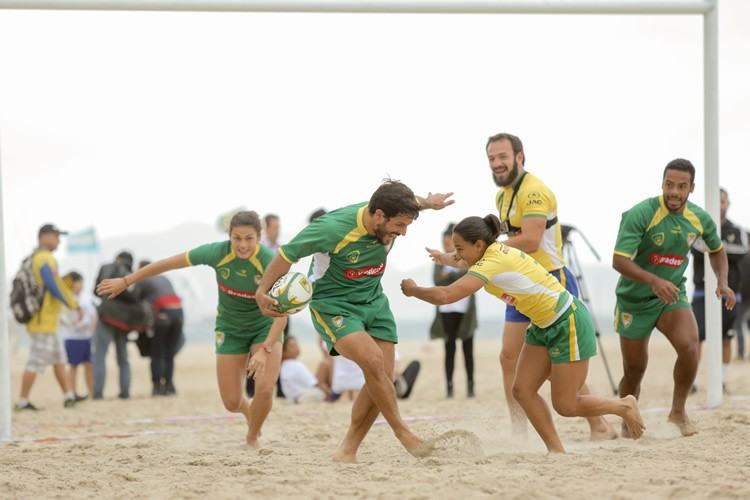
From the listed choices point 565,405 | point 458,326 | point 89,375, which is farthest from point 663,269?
point 89,375

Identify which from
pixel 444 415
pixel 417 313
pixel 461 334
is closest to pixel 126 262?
pixel 461 334

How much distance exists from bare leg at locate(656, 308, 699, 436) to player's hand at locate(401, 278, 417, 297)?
237 cm

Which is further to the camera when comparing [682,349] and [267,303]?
[682,349]

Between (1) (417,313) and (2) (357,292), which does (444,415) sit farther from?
(1) (417,313)

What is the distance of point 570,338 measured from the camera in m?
6.38

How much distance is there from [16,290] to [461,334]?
5.18 metres

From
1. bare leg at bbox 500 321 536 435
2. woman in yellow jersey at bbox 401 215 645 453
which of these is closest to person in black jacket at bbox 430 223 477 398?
bare leg at bbox 500 321 536 435

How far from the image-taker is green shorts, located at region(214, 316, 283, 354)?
7.77 meters

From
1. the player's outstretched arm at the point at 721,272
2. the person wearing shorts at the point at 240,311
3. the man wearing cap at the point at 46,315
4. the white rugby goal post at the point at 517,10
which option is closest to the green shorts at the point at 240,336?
the person wearing shorts at the point at 240,311

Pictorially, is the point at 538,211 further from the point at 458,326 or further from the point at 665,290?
the point at 458,326

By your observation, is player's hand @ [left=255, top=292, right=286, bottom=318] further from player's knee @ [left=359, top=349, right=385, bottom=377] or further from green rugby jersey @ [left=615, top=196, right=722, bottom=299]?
green rugby jersey @ [left=615, top=196, right=722, bottom=299]

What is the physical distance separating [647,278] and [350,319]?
2.12m

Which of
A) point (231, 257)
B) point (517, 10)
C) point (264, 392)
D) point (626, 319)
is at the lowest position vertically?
point (264, 392)

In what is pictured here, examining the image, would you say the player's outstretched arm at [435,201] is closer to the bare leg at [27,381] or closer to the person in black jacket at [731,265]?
the person in black jacket at [731,265]
